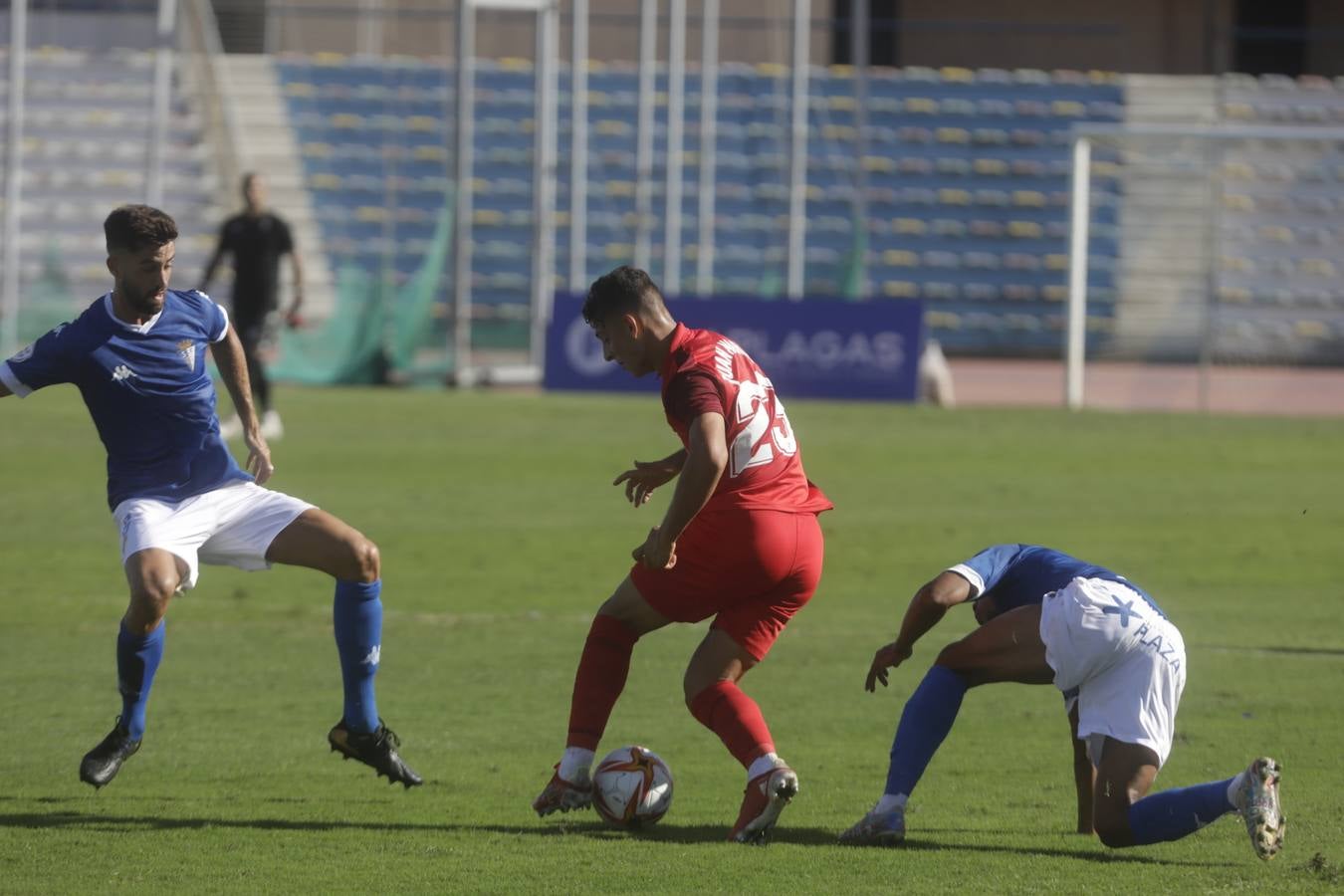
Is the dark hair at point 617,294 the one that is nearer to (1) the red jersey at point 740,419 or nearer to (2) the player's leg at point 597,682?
(1) the red jersey at point 740,419

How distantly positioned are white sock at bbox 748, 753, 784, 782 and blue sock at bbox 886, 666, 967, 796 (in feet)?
1.18

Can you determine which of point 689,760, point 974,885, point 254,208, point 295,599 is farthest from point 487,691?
point 254,208

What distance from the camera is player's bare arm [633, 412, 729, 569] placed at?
222 inches

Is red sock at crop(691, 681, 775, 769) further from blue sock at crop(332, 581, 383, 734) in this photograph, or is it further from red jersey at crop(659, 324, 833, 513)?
blue sock at crop(332, 581, 383, 734)

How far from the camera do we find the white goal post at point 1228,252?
28.4 m

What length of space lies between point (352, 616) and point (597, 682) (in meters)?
1.00

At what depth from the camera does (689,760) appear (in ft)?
23.5

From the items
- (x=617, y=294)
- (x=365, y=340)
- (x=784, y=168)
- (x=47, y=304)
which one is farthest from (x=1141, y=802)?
(x=784, y=168)

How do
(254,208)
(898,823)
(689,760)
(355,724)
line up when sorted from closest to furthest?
(898,823), (355,724), (689,760), (254,208)

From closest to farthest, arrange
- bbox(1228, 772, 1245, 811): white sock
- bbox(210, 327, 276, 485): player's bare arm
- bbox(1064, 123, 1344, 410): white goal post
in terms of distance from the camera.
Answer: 1. bbox(1228, 772, 1245, 811): white sock
2. bbox(210, 327, 276, 485): player's bare arm
3. bbox(1064, 123, 1344, 410): white goal post

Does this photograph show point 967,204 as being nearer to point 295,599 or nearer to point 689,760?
point 295,599

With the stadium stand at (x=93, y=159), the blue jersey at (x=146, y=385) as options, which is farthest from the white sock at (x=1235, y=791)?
the stadium stand at (x=93, y=159)

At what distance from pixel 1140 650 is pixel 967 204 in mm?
26883

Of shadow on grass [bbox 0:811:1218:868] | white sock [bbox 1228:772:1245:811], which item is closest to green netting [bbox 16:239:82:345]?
shadow on grass [bbox 0:811:1218:868]
